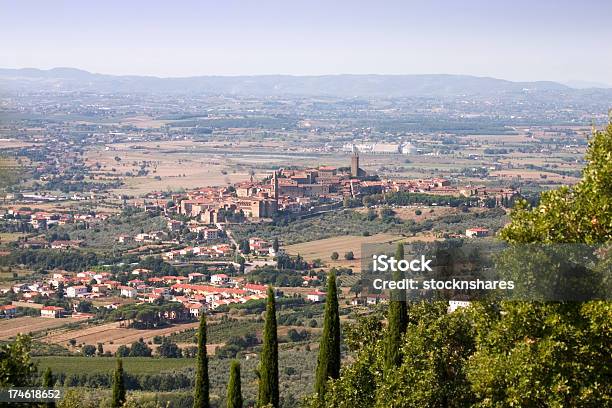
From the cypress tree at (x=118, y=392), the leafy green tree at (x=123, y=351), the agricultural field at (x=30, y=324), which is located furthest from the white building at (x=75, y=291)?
the cypress tree at (x=118, y=392)

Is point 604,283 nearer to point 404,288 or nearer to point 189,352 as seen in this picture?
point 404,288

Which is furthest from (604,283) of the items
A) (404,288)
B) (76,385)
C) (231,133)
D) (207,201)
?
(231,133)

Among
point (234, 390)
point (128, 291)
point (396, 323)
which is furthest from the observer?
point (128, 291)

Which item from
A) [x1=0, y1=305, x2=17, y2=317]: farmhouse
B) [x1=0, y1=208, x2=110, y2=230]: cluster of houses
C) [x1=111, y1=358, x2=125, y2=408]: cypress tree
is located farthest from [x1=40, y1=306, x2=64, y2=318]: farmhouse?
[x1=111, y1=358, x2=125, y2=408]: cypress tree

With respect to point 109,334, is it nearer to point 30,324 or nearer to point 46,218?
point 30,324

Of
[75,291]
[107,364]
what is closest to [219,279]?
[75,291]

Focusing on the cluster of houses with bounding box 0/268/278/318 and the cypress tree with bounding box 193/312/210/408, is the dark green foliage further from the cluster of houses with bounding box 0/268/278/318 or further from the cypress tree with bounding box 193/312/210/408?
the cypress tree with bounding box 193/312/210/408
